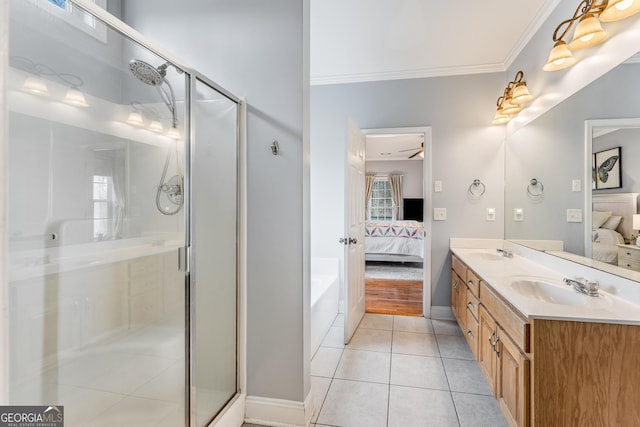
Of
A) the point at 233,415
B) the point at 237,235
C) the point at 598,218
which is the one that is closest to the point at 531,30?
the point at 598,218

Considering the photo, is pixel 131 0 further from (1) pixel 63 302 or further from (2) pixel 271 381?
(2) pixel 271 381

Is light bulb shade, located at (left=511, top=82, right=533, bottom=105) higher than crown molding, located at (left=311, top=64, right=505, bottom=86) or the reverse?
the reverse

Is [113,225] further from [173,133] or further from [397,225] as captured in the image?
[397,225]

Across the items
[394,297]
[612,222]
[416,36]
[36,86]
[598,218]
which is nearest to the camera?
[36,86]

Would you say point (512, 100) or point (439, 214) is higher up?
point (512, 100)

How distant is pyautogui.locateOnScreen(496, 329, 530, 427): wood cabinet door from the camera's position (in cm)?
136

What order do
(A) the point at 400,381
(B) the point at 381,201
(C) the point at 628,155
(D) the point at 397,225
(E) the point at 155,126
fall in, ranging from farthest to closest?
(B) the point at 381,201 → (D) the point at 397,225 → (A) the point at 400,381 → (C) the point at 628,155 → (E) the point at 155,126

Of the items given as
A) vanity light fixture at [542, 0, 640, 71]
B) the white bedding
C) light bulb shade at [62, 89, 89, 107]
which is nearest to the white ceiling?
vanity light fixture at [542, 0, 640, 71]

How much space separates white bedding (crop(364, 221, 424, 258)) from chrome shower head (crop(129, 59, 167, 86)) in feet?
16.6

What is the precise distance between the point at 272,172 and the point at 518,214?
2507 millimetres

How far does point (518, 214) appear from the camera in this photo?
2.91 m

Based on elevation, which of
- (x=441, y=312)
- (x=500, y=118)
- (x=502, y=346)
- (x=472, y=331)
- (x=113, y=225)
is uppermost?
(x=500, y=118)

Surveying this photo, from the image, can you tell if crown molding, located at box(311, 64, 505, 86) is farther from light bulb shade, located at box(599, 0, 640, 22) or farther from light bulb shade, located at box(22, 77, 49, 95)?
light bulb shade, located at box(22, 77, 49, 95)

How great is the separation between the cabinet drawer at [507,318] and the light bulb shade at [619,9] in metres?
1.55
